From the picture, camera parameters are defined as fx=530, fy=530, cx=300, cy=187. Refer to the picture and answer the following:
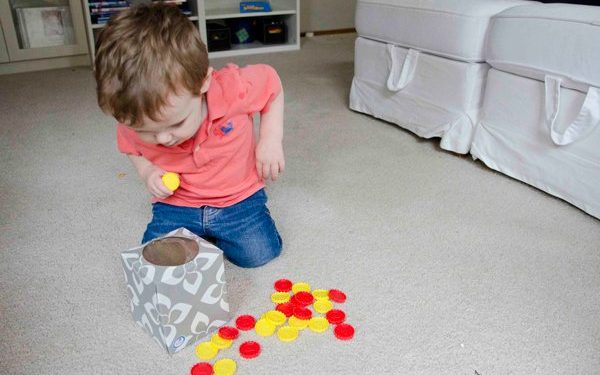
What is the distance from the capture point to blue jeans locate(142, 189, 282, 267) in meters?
0.97

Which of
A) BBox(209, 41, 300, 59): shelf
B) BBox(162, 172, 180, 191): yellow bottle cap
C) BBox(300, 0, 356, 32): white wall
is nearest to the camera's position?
BBox(162, 172, 180, 191): yellow bottle cap

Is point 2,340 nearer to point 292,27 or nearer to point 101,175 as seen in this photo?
point 101,175

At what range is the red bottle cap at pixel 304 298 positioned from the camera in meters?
0.87

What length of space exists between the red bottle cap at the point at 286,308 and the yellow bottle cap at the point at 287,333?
0.11ft

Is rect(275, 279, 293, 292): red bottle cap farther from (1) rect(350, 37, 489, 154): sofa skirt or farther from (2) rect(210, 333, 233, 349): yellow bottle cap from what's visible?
(1) rect(350, 37, 489, 154): sofa skirt

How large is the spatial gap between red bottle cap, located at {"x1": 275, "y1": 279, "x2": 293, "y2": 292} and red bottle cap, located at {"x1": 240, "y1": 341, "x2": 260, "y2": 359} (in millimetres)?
141

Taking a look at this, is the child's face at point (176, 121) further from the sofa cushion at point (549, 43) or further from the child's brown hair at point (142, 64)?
the sofa cushion at point (549, 43)

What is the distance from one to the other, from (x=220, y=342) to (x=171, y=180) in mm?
287

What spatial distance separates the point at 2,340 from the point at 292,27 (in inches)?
95.9

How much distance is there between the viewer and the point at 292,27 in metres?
2.93

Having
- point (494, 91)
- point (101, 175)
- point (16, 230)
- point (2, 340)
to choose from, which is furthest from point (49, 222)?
point (494, 91)

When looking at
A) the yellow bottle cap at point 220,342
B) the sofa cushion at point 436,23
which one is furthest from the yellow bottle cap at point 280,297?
the sofa cushion at point 436,23

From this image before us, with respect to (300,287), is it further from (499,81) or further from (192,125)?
(499,81)

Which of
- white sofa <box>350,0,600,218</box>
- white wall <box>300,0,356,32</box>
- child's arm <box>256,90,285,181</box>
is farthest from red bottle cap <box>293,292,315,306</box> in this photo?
white wall <box>300,0,356,32</box>
